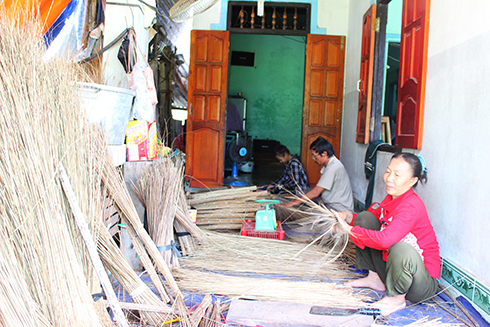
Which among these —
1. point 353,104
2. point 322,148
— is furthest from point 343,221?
point 353,104

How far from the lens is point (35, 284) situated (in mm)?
1293

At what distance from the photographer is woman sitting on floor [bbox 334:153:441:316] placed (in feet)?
6.25

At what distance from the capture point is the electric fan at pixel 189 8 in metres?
2.93

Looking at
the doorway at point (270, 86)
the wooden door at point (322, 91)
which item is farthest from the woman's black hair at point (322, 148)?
the doorway at point (270, 86)

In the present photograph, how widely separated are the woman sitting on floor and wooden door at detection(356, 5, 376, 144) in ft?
7.27

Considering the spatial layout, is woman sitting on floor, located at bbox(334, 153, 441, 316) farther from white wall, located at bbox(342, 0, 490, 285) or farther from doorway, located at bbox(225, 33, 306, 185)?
doorway, located at bbox(225, 33, 306, 185)

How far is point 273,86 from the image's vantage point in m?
10.8

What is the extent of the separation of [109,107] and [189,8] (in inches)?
55.2

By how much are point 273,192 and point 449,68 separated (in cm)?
263

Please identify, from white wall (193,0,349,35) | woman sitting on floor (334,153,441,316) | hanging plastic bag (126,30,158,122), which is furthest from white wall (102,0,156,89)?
white wall (193,0,349,35)

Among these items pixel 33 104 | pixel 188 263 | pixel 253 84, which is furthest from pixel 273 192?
pixel 253 84

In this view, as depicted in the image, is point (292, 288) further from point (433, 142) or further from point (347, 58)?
point (347, 58)

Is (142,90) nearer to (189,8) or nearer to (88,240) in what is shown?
(189,8)

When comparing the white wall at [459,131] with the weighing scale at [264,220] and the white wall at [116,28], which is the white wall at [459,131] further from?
the white wall at [116,28]
